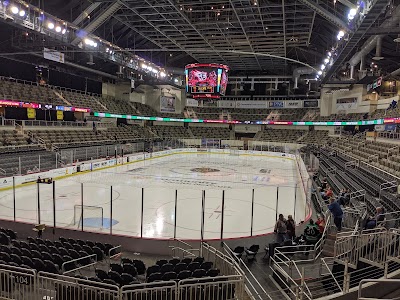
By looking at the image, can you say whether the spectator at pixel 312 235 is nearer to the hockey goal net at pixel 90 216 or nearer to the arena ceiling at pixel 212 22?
the hockey goal net at pixel 90 216

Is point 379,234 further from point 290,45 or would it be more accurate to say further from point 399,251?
point 290,45

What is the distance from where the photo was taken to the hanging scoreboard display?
86.3ft

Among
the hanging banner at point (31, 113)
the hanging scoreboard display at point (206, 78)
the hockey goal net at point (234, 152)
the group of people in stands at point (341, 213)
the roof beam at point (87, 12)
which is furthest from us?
the hockey goal net at point (234, 152)

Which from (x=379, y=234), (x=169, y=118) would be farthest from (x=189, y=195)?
(x=169, y=118)

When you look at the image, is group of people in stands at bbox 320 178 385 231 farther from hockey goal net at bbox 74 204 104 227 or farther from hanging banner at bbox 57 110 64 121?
hanging banner at bbox 57 110 64 121

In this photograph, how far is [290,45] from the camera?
115ft

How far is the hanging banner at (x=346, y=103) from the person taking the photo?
4122 centimetres

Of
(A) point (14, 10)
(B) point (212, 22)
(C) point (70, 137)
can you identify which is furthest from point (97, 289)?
(C) point (70, 137)

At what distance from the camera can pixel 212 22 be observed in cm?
2731

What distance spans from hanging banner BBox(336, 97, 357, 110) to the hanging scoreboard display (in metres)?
22.0

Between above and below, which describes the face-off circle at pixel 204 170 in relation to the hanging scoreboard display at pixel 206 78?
below

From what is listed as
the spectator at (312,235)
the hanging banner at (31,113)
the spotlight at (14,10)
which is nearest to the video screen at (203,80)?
the spotlight at (14,10)

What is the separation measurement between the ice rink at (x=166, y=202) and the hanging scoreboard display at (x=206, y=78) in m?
6.49

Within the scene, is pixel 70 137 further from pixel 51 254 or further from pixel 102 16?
pixel 51 254
